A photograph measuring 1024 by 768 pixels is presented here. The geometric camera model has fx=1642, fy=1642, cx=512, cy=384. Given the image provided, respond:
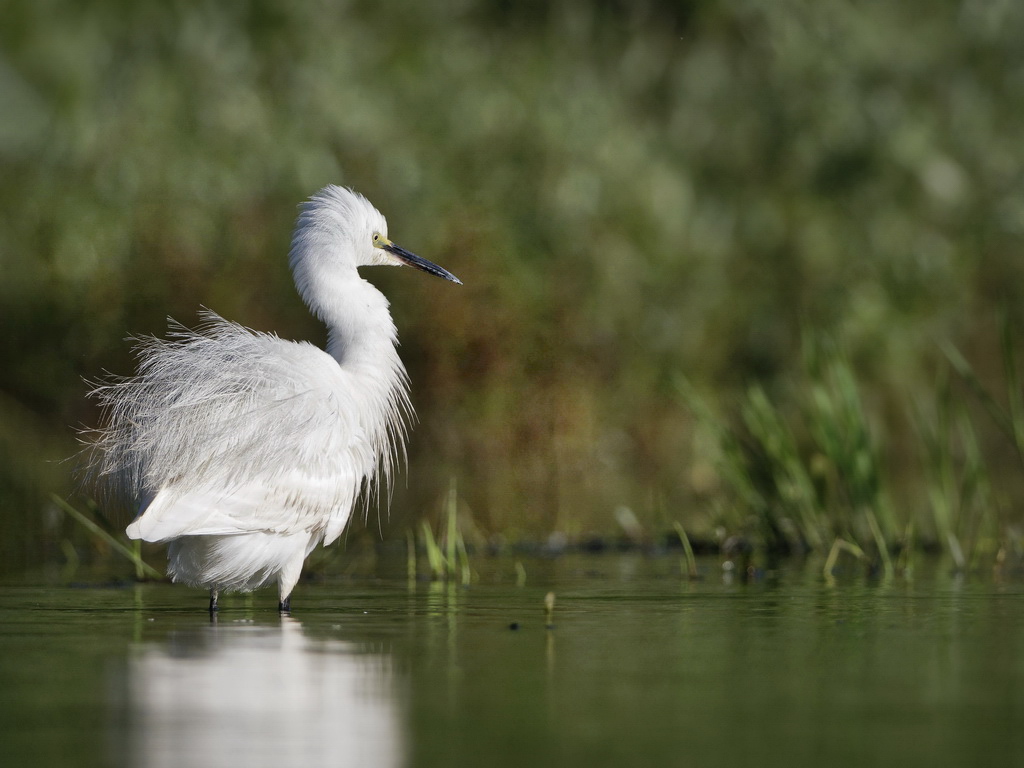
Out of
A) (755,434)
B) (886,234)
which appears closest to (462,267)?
(886,234)

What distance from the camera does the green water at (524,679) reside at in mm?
3949

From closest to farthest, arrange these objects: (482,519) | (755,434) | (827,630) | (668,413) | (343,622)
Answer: (827,630), (343,622), (755,434), (482,519), (668,413)

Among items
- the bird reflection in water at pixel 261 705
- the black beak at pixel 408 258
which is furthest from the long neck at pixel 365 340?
the bird reflection in water at pixel 261 705

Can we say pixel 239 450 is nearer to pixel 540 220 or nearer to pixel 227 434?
pixel 227 434

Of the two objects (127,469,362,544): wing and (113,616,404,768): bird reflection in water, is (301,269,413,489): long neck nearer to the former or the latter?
(127,469,362,544): wing

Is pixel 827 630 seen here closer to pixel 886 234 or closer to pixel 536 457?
pixel 536 457

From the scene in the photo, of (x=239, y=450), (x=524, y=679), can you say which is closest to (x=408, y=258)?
(x=239, y=450)

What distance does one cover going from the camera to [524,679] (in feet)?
16.3

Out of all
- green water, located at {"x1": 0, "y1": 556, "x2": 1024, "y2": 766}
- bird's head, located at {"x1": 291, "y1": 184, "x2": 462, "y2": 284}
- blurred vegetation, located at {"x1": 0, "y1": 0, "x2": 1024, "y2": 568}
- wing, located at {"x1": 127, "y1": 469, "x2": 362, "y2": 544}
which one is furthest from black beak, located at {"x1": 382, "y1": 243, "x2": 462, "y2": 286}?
blurred vegetation, located at {"x1": 0, "y1": 0, "x2": 1024, "y2": 568}

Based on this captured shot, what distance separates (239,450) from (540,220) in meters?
10.5

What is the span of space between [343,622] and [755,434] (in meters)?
3.59

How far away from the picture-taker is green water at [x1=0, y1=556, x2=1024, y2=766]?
395 cm

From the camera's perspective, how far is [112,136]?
17.2m

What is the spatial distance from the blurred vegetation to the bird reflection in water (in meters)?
6.91
